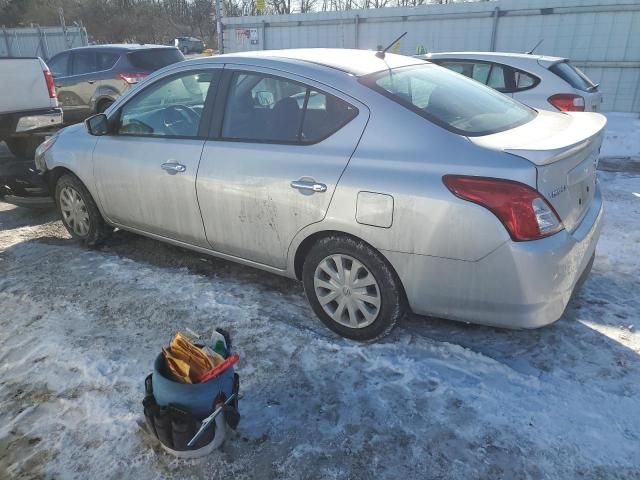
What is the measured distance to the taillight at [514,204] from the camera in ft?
7.78

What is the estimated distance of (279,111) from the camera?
317 centimetres

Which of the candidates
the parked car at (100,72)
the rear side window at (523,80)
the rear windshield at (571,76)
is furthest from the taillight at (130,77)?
the rear windshield at (571,76)

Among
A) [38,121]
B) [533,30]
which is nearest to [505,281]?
[38,121]

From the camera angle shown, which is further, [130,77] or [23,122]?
[130,77]

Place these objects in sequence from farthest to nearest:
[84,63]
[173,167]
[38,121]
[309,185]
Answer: [84,63] → [38,121] → [173,167] → [309,185]

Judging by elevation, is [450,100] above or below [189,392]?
above

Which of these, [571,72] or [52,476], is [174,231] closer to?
[52,476]

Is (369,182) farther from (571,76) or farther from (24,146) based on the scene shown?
(24,146)

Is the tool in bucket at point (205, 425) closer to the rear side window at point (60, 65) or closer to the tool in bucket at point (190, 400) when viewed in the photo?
the tool in bucket at point (190, 400)

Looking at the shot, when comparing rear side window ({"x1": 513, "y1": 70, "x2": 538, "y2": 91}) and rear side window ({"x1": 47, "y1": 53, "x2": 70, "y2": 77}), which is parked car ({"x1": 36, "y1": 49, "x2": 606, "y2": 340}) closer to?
rear side window ({"x1": 513, "y1": 70, "x2": 538, "y2": 91})

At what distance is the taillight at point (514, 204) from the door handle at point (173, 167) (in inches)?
78.9

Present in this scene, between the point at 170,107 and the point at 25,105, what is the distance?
452 centimetres

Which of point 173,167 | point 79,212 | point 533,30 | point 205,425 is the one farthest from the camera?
point 533,30

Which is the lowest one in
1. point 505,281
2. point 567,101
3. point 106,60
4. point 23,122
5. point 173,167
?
point 505,281
